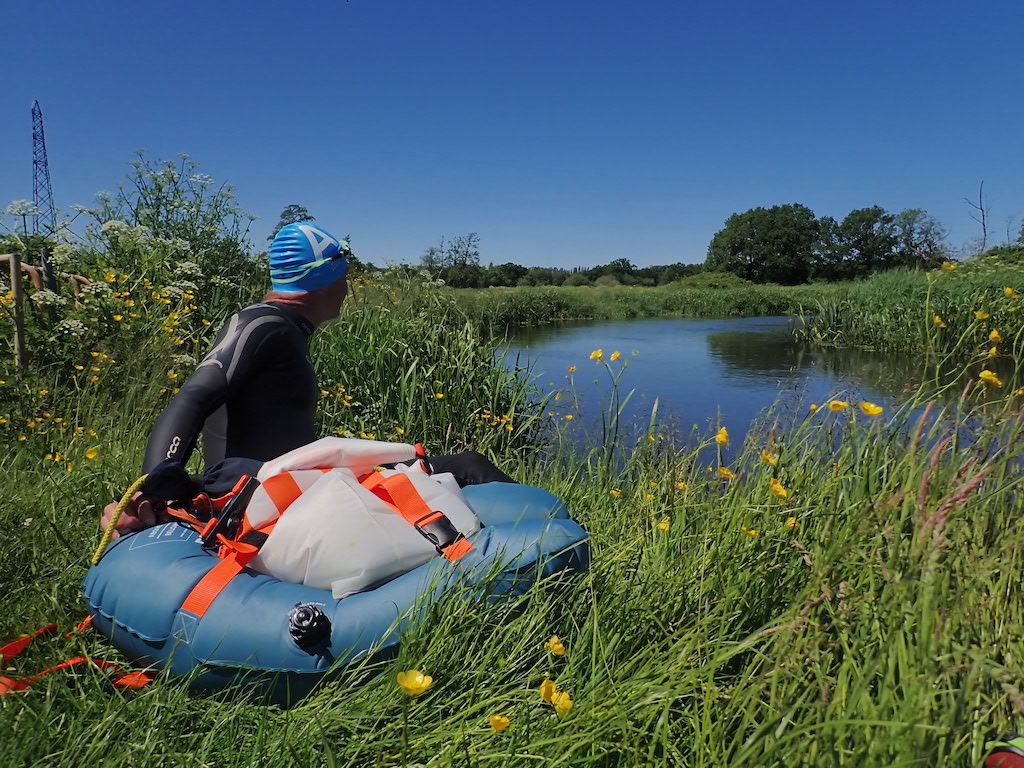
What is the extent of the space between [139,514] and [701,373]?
32.5ft

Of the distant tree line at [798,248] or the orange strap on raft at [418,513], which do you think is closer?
the orange strap on raft at [418,513]

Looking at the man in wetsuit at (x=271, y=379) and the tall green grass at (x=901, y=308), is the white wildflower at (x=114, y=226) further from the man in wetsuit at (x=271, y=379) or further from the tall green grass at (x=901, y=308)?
the tall green grass at (x=901, y=308)

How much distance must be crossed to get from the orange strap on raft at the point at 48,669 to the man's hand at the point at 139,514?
0.25 meters

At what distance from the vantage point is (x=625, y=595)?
5.38 ft

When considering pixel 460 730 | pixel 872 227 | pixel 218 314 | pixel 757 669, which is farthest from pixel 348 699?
pixel 872 227

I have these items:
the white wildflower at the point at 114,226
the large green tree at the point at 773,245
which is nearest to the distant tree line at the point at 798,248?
the large green tree at the point at 773,245

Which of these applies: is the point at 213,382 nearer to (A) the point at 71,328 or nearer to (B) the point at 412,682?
(B) the point at 412,682

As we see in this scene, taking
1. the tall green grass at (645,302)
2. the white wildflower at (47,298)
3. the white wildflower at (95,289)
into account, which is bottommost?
the white wildflower at (47,298)

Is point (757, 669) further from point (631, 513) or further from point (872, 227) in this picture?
point (872, 227)

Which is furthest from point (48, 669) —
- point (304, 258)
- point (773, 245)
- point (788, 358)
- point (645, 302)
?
point (773, 245)

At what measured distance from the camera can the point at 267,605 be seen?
4.67ft

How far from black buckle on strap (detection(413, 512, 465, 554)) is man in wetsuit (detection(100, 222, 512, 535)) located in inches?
20.5

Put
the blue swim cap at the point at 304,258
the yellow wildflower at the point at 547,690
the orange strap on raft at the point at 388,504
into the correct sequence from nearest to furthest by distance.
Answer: the yellow wildflower at the point at 547,690 → the orange strap on raft at the point at 388,504 → the blue swim cap at the point at 304,258

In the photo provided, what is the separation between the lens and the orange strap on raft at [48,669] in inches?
53.4
